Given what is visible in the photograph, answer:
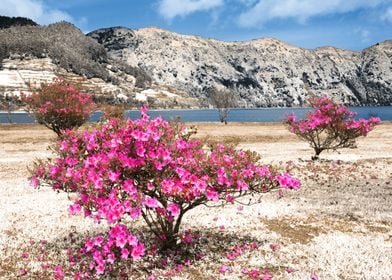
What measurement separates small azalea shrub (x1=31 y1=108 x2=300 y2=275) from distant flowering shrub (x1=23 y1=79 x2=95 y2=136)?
30.2 m

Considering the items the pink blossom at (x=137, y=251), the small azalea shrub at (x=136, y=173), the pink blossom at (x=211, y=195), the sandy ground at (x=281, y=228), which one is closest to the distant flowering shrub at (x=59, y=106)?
the sandy ground at (x=281, y=228)

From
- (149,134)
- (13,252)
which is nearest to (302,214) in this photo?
(149,134)

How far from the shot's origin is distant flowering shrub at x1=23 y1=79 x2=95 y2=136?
40156 mm

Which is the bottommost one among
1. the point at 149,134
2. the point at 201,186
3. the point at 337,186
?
the point at 337,186

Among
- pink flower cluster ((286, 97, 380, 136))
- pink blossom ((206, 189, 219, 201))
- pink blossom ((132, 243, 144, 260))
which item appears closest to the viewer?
pink blossom ((132, 243, 144, 260))

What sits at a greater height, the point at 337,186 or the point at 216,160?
the point at 216,160

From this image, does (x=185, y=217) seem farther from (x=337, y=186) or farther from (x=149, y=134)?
(x=337, y=186)

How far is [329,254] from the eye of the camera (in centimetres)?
1244

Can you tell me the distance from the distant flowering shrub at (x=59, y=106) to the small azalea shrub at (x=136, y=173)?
99.2 feet

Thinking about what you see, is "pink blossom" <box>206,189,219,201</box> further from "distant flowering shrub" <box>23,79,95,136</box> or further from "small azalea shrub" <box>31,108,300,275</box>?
"distant flowering shrub" <box>23,79,95,136</box>

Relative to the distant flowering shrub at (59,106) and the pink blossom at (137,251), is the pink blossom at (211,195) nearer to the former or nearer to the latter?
the pink blossom at (137,251)

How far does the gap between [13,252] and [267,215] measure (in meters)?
9.64

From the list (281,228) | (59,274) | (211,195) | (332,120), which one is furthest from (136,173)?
(332,120)

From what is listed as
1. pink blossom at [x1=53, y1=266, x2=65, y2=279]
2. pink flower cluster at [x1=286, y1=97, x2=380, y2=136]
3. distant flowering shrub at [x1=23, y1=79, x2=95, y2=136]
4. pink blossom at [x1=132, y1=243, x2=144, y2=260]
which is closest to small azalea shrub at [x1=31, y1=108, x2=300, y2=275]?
pink blossom at [x1=132, y1=243, x2=144, y2=260]
